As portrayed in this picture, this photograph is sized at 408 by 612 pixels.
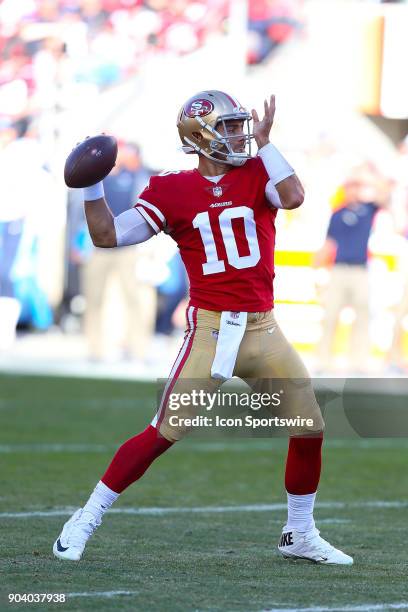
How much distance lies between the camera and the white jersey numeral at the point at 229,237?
494 cm

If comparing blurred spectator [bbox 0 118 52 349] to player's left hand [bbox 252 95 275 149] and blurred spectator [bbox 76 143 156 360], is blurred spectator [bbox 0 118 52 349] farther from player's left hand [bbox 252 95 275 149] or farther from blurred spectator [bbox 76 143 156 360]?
player's left hand [bbox 252 95 275 149]

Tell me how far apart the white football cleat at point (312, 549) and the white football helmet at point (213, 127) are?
141cm

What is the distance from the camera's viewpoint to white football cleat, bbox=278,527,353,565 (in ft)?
16.3

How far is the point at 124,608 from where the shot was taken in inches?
157

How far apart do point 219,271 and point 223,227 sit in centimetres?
16

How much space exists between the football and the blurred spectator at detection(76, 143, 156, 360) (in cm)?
867

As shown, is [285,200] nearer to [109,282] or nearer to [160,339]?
[109,282]

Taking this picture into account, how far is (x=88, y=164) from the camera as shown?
16.2 ft

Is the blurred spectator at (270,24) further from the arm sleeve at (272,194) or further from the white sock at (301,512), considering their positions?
the white sock at (301,512)

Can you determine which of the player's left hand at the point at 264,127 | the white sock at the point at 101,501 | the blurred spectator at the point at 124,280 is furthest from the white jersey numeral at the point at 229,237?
the blurred spectator at the point at 124,280

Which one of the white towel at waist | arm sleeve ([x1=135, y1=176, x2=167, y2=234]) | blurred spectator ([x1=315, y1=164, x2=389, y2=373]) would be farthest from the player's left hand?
blurred spectator ([x1=315, y1=164, x2=389, y2=373])

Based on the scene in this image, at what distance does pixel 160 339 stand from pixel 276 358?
12.9 meters

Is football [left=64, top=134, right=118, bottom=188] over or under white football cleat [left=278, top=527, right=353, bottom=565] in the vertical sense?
over

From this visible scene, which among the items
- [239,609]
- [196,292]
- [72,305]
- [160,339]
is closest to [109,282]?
[160,339]
